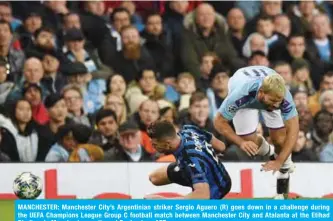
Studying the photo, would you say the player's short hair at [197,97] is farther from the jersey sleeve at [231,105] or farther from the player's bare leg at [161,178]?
the jersey sleeve at [231,105]

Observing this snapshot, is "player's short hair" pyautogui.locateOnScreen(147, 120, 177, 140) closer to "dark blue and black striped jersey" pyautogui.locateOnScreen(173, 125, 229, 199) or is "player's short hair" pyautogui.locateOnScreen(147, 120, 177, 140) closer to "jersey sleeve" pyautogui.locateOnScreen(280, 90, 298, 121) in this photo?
"dark blue and black striped jersey" pyautogui.locateOnScreen(173, 125, 229, 199)

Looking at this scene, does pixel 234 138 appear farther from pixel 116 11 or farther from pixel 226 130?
pixel 116 11

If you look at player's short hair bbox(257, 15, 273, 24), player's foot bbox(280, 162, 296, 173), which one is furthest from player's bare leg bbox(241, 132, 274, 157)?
player's short hair bbox(257, 15, 273, 24)

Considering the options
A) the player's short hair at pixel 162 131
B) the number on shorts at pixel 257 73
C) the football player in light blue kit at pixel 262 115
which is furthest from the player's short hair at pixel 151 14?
the player's short hair at pixel 162 131

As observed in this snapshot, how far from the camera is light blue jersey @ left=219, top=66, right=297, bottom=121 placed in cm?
1420

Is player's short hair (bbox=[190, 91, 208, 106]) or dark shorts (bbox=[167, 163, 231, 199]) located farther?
player's short hair (bbox=[190, 91, 208, 106])

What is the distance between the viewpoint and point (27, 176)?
15.3 m

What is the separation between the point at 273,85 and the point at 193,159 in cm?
112

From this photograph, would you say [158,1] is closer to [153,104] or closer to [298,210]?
[153,104]

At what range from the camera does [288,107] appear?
14492 millimetres

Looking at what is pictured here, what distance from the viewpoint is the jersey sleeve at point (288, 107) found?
47.2 ft

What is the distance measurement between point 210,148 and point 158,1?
610 cm

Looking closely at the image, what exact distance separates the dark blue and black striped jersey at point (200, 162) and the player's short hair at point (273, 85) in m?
0.86

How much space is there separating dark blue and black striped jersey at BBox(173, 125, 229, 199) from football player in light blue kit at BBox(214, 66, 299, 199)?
0.41m
